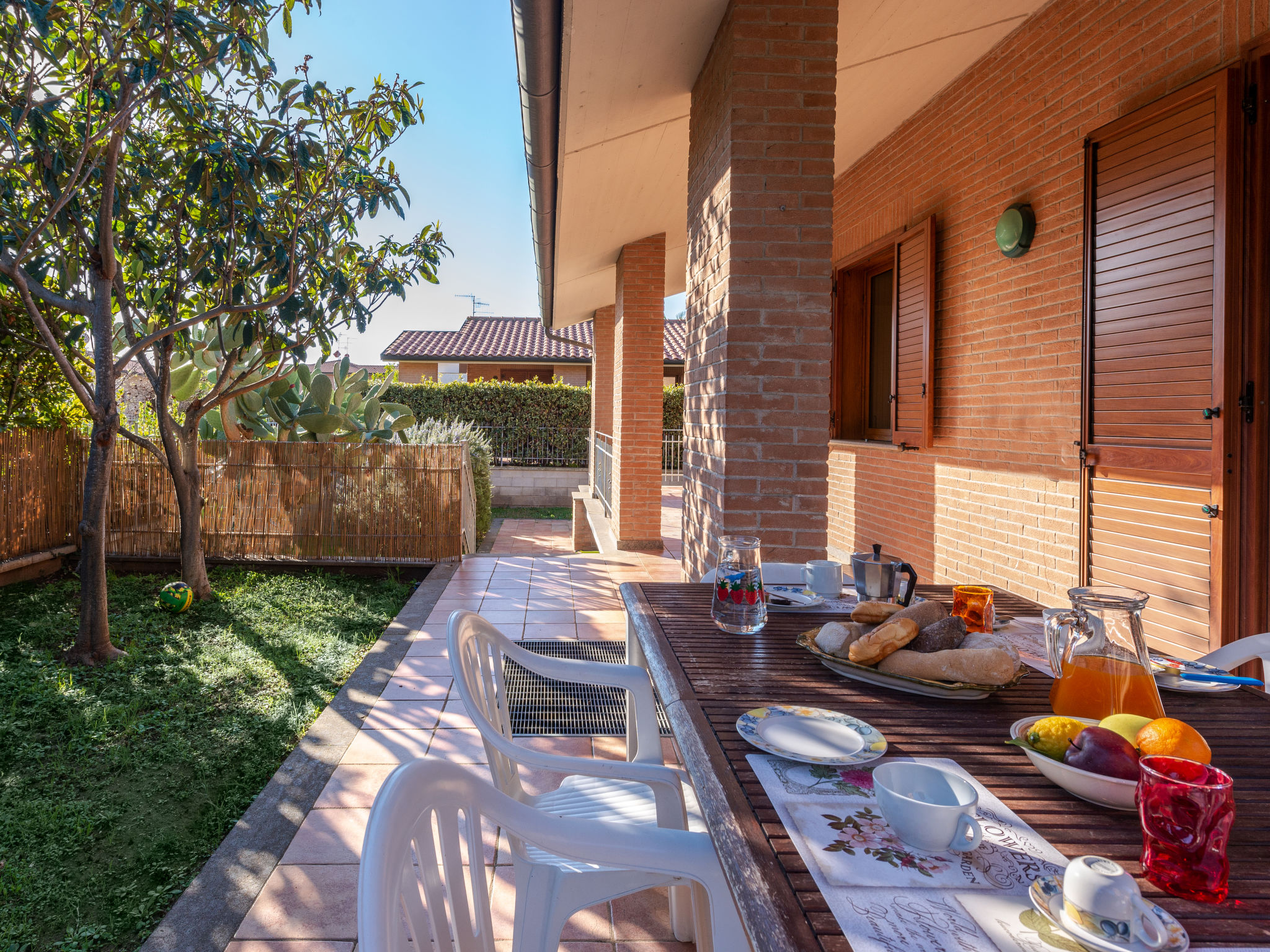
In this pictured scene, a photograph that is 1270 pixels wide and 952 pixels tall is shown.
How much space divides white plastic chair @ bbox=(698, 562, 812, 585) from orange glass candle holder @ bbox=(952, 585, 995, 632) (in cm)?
70

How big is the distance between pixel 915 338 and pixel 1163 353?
2031mm

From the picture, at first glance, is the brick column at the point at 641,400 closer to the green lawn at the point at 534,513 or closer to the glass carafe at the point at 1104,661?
the green lawn at the point at 534,513

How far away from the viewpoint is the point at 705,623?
1724mm

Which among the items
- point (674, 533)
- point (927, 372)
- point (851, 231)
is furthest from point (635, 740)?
point (674, 533)

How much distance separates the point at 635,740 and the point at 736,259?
A: 1.81 m

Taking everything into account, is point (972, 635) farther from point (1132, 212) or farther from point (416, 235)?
point (416, 235)

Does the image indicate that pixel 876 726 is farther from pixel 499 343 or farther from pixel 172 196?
pixel 499 343

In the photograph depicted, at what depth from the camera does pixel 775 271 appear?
3.00 meters

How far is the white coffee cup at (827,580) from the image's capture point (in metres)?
1.98

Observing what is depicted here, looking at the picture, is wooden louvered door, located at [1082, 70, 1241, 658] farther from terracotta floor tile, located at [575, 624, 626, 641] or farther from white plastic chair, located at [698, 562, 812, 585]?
terracotta floor tile, located at [575, 624, 626, 641]

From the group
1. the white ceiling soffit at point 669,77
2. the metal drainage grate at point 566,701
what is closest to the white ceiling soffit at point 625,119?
the white ceiling soffit at point 669,77

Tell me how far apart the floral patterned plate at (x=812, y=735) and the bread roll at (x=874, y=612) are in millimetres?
361

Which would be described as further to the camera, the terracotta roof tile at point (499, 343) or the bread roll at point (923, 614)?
the terracotta roof tile at point (499, 343)

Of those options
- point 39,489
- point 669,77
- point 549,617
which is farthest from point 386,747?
point 39,489
